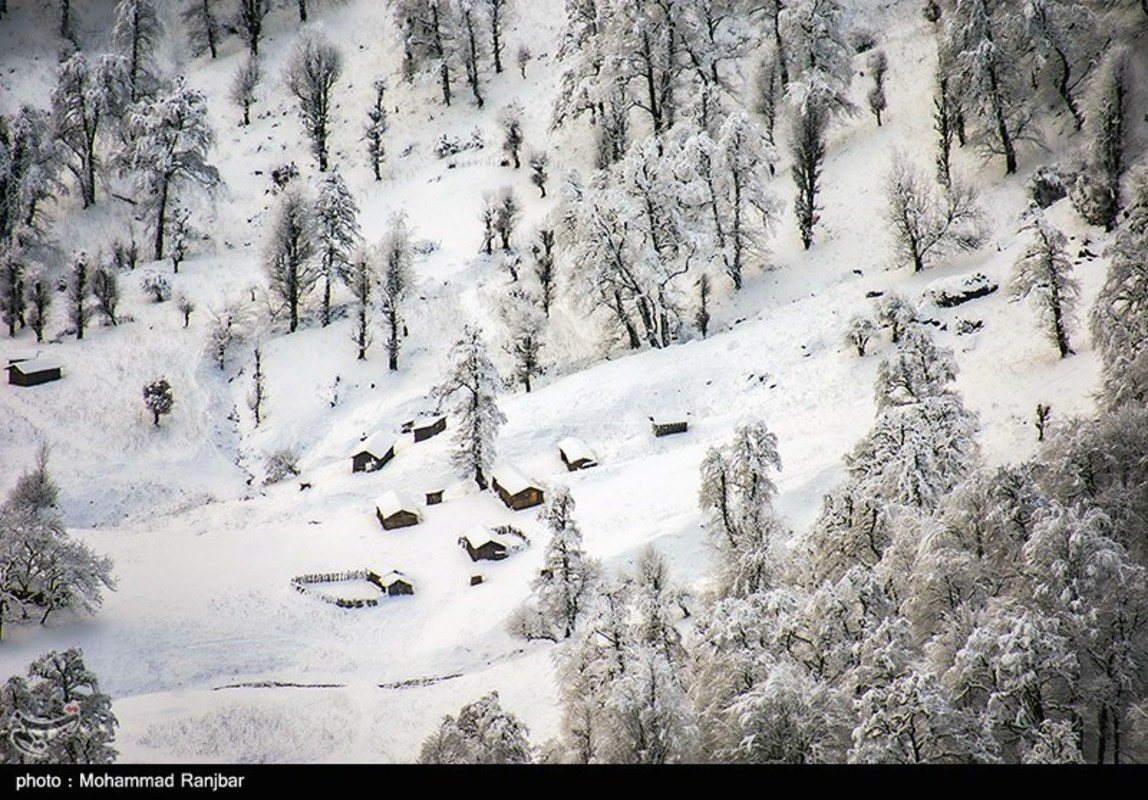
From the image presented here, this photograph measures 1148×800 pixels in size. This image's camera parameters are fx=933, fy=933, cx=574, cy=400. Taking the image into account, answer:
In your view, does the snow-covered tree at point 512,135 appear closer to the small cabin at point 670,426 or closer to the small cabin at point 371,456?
the small cabin at point 371,456

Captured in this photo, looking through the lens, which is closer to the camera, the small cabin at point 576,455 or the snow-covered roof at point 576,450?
the small cabin at point 576,455

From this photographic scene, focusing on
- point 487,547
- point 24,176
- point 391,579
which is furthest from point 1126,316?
point 24,176

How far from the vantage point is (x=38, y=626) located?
3794 centimetres

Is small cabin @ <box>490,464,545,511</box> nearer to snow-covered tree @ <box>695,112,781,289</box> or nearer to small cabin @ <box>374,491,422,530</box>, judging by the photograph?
small cabin @ <box>374,491,422,530</box>

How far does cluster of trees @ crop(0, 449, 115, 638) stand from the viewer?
3772 centimetres

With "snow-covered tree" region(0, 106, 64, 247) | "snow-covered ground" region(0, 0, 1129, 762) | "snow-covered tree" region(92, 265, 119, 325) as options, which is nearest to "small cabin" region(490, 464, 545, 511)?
"snow-covered ground" region(0, 0, 1129, 762)

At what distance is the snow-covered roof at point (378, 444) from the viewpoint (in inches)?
2039

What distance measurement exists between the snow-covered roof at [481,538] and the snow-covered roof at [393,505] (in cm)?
426

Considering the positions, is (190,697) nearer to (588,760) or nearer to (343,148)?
(588,760)

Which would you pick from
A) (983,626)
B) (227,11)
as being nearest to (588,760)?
(983,626)

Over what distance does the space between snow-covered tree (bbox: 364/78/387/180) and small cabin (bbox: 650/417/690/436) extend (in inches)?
1634

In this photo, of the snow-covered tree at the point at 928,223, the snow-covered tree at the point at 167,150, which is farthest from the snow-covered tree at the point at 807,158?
the snow-covered tree at the point at 167,150

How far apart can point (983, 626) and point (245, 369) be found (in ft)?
166

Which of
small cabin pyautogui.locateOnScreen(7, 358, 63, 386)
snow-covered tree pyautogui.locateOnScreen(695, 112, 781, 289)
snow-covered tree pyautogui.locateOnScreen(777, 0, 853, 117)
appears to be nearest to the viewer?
small cabin pyautogui.locateOnScreen(7, 358, 63, 386)
